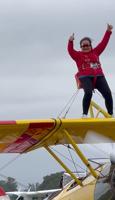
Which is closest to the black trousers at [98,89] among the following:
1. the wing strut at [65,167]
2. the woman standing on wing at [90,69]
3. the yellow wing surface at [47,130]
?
the woman standing on wing at [90,69]

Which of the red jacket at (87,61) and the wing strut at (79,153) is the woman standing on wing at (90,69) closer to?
the red jacket at (87,61)

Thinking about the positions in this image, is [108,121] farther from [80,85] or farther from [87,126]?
[80,85]

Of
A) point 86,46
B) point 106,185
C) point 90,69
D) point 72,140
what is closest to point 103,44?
point 86,46

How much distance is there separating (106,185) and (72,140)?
101 cm

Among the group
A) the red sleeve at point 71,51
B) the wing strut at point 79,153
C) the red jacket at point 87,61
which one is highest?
the red sleeve at point 71,51

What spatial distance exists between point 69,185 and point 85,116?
73.0 inches

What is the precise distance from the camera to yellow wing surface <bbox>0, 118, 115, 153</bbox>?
1059 cm

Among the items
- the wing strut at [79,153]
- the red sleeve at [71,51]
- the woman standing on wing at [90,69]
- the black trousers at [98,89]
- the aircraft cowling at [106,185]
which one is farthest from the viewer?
the red sleeve at [71,51]

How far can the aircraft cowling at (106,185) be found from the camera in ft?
34.6

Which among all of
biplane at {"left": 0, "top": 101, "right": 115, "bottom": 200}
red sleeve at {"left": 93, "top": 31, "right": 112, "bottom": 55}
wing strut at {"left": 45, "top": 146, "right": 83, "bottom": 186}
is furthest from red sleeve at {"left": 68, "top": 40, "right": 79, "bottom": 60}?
wing strut at {"left": 45, "top": 146, "right": 83, "bottom": 186}

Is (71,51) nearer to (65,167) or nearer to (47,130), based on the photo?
(47,130)

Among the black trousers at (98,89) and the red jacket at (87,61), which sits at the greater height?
the red jacket at (87,61)

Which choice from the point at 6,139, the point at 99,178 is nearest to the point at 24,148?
the point at 6,139

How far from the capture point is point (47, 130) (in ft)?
36.4
